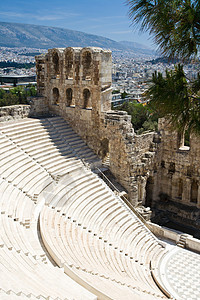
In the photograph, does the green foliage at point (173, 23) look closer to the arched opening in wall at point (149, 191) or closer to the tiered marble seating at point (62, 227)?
the tiered marble seating at point (62, 227)

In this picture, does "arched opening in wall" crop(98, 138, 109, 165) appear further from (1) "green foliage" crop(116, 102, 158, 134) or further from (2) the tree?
(2) the tree

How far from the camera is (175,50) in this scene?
6.70m

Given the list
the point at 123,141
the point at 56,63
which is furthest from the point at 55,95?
the point at 123,141

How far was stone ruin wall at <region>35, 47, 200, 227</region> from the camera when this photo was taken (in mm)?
18531

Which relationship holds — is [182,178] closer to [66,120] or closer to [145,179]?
[145,179]

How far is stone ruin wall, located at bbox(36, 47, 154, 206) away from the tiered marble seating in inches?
44.0

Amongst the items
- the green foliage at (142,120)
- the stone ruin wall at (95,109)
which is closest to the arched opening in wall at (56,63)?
the stone ruin wall at (95,109)

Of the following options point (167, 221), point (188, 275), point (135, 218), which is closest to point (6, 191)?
point (135, 218)

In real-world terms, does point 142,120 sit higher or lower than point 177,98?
lower

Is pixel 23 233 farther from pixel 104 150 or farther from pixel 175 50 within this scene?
pixel 104 150

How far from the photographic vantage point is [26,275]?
299 inches

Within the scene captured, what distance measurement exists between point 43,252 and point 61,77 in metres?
13.5

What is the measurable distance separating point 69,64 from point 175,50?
50.7ft

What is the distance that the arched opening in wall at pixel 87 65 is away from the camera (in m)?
20.0
